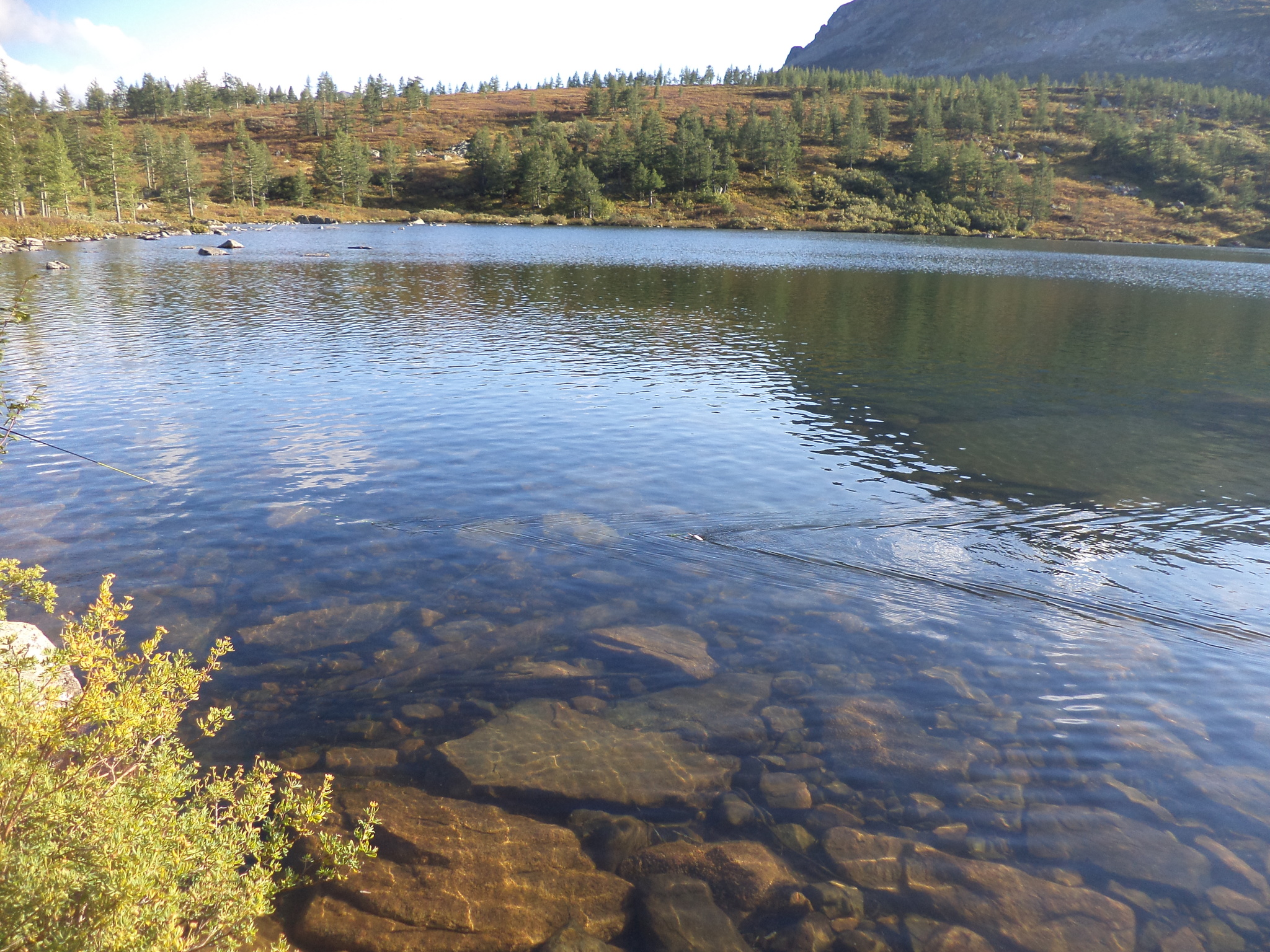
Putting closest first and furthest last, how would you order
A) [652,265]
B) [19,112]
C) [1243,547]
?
[1243,547] < [652,265] < [19,112]

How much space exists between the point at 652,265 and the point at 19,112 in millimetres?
112228

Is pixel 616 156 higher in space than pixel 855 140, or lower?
lower

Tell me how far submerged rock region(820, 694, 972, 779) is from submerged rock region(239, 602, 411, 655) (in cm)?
782

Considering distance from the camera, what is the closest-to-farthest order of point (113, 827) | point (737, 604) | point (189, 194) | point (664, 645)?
1. point (113, 827)
2. point (664, 645)
3. point (737, 604)
4. point (189, 194)

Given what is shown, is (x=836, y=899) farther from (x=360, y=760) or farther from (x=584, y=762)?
(x=360, y=760)

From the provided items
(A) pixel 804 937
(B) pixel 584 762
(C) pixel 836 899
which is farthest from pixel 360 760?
(C) pixel 836 899

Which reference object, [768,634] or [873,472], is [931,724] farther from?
[873,472]

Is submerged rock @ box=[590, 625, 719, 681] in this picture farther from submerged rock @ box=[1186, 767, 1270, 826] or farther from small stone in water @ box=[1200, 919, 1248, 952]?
submerged rock @ box=[1186, 767, 1270, 826]

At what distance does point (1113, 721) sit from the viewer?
1124cm

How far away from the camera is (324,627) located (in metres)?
13.0

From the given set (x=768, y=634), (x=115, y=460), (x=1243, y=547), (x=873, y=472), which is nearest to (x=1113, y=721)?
(x=768, y=634)

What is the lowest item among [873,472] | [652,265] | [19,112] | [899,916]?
[899,916]

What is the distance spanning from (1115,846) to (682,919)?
5448 mm

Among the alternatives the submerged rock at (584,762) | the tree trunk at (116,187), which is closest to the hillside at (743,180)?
the tree trunk at (116,187)
